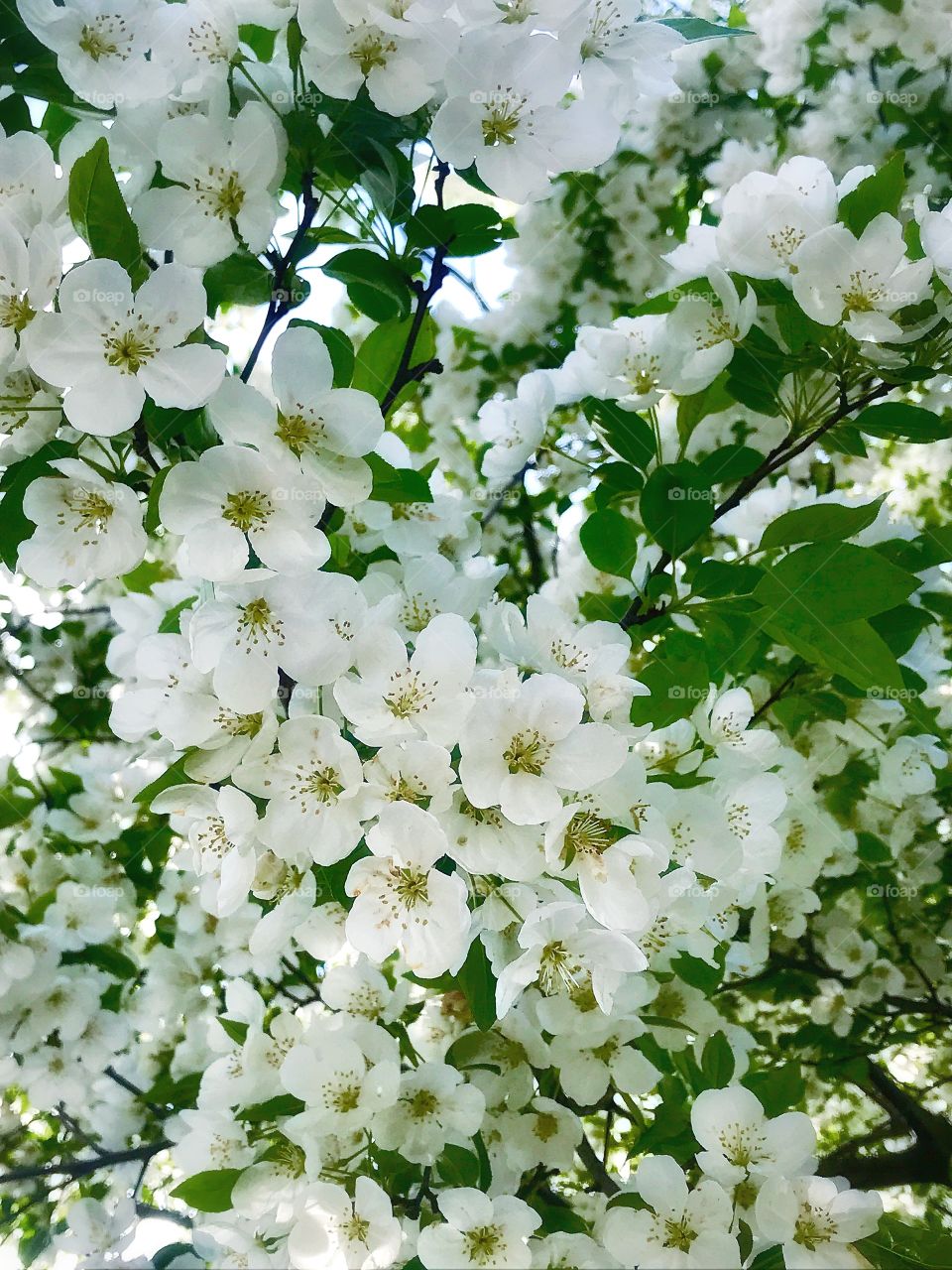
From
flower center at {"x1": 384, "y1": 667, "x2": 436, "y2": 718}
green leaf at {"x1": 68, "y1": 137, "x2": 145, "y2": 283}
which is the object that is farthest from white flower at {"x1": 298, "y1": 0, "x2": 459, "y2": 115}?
flower center at {"x1": 384, "y1": 667, "x2": 436, "y2": 718}

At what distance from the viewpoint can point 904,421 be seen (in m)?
1.20

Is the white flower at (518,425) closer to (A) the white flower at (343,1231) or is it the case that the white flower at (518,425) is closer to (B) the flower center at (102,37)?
(B) the flower center at (102,37)

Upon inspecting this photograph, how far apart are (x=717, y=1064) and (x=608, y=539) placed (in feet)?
2.41

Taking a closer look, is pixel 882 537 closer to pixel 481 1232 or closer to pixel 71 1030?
pixel 481 1232

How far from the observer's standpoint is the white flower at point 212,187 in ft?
3.15

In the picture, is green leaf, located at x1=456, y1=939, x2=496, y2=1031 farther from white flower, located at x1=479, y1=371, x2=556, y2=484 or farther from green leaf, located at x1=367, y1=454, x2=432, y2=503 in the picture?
white flower, located at x1=479, y1=371, x2=556, y2=484

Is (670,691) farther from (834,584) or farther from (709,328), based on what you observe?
(709,328)

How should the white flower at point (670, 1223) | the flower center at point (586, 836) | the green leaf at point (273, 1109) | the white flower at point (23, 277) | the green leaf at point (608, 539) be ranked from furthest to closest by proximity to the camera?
the green leaf at point (608, 539) → the green leaf at point (273, 1109) → the white flower at point (670, 1223) → the flower center at point (586, 836) → the white flower at point (23, 277)

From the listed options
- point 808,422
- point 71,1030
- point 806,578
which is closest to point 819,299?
point 808,422

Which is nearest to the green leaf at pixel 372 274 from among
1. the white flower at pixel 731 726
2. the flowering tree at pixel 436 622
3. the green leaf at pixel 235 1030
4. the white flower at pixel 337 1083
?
the flowering tree at pixel 436 622

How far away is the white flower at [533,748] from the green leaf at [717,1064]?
2.00 ft

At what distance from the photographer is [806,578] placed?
3.59 feet

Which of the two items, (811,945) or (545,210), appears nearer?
(811,945)

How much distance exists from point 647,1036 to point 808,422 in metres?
0.90
